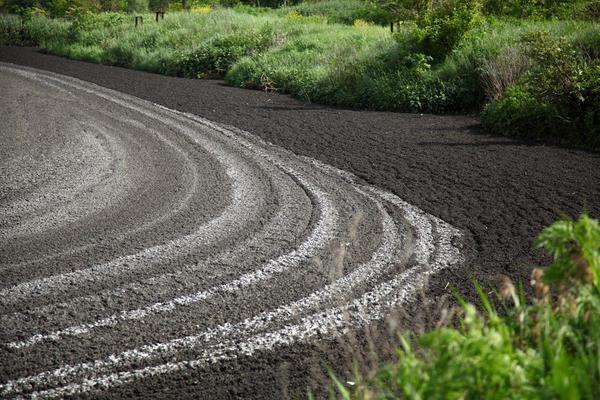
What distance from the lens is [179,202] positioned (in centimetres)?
777

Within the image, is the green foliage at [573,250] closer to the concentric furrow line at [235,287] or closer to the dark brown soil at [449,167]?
the dark brown soil at [449,167]

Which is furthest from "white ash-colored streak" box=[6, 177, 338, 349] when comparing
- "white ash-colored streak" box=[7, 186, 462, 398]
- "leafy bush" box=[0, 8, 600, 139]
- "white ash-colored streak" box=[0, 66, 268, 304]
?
"leafy bush" box=[0, 8, 600, 139]

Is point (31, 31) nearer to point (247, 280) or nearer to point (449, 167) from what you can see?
point (449, 167)

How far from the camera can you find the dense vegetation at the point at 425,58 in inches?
424

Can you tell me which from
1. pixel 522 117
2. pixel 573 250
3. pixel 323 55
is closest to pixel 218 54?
pixel 323 55

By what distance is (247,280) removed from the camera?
563 centimetres

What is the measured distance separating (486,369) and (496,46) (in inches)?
509

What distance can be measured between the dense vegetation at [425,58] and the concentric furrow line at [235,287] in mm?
4301

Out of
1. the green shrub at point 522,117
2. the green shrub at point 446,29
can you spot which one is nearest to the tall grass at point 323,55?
the green shrub at point 446,29

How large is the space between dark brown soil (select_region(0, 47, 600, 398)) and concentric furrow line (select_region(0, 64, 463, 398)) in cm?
32

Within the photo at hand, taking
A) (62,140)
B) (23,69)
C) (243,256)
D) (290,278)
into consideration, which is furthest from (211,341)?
(23,69)

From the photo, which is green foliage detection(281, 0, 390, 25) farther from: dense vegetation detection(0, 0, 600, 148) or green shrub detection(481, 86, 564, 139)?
green shrub detection(481, 86, 564, 139)

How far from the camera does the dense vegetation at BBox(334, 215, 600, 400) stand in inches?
80.0

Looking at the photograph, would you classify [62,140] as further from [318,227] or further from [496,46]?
[496,46]
